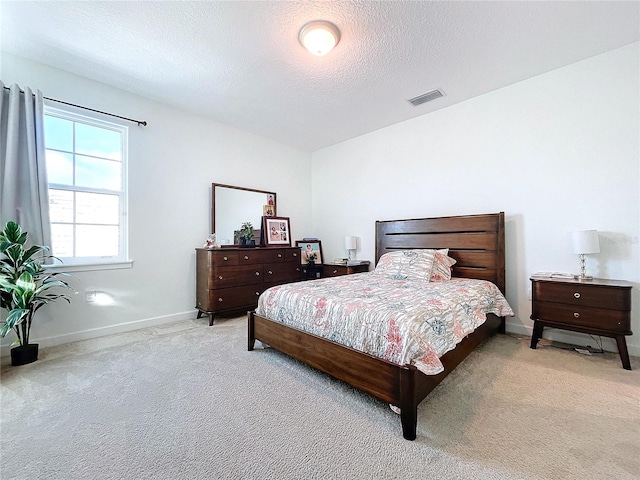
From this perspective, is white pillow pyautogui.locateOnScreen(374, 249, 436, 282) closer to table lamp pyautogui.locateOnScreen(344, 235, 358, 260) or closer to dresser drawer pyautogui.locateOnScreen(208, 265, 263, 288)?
table lamp pyautogui.locateOnScreen(344, 235, 358, 260)

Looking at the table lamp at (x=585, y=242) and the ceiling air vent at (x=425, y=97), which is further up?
the ceiling air vent at (x=425, y=97)

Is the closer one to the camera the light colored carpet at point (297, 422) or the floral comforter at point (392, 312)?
the light colored carpet at point (297, 422)

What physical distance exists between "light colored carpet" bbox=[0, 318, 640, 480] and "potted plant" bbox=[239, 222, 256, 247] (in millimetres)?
1953

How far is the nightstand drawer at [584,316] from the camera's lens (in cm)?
222

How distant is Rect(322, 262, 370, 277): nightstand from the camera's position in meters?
4.11

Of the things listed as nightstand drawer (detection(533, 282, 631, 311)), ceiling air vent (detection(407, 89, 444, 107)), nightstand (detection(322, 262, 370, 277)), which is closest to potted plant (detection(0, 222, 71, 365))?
nightstand (detection(322, 262, 370, 277))

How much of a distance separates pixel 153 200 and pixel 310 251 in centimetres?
253

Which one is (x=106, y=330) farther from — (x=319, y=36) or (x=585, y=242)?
(x=585, y=242)

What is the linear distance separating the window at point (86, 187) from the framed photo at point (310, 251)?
2.57 metres

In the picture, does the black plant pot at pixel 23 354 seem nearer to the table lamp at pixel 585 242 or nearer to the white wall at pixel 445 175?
the white wall at pixel 445 175

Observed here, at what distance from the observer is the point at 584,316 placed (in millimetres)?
2357

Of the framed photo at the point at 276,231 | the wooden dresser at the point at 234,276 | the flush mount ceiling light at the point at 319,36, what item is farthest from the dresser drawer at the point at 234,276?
the flush mount ceiling light at the point at 319,36

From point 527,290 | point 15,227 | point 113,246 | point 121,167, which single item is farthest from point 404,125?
point 15,227

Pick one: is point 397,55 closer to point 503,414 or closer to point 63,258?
point 503,414
